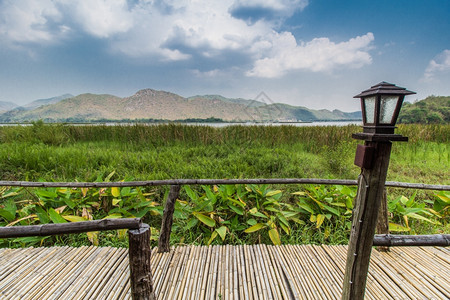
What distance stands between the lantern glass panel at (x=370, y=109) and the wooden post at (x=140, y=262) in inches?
52.6

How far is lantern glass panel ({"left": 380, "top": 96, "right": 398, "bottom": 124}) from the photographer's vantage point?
0.91m

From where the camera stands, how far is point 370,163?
0.97 metres

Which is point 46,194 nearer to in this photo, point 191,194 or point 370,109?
point 191,194

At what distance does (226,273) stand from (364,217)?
4.08 ft

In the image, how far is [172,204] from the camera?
2.10 metres

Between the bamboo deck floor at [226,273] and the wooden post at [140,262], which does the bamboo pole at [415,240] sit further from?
the wooden post at [140,262]

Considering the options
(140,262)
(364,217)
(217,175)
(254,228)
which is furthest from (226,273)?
(217,175)

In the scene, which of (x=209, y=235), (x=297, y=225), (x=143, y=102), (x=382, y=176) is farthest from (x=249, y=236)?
(x=143, y=102)

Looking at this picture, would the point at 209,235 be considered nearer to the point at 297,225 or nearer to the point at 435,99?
the point at 297,225

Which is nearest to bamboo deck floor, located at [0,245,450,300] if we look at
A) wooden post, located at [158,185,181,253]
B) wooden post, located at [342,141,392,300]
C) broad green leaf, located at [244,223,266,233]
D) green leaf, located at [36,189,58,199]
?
wooden post, located at [158,185,181,253]

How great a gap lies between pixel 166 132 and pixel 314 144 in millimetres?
5675

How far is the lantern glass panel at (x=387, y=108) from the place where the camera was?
91cm

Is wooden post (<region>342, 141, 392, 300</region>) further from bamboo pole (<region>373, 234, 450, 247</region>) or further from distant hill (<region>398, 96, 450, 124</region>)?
→ distant hill (<region>398, 96, 450, 124</region>)

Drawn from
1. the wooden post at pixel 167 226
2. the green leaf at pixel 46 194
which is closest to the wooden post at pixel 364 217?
the wooden post at pixel 167 226
